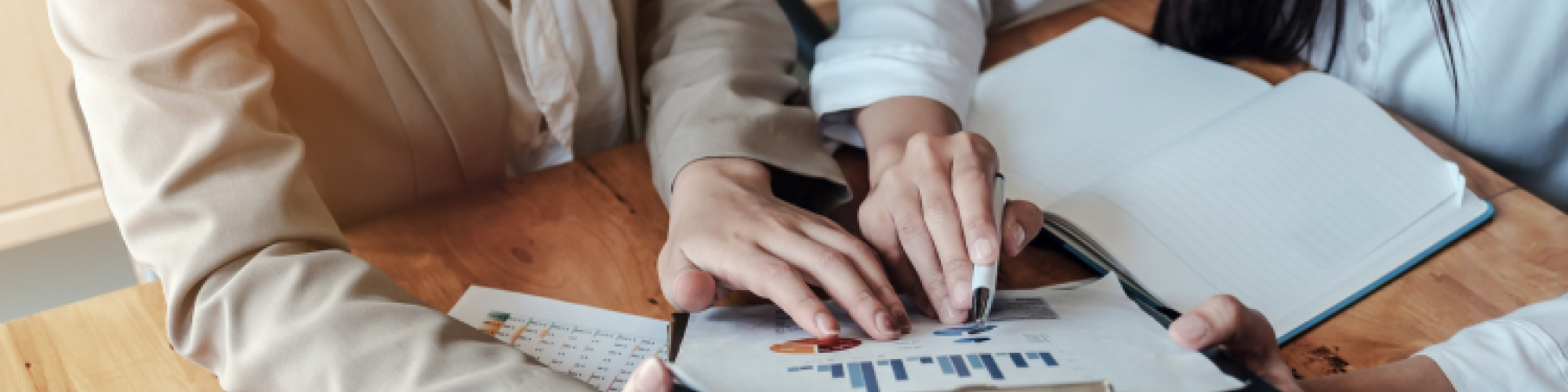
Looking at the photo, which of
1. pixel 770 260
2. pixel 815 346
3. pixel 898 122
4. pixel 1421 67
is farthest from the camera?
pixel 1421 67

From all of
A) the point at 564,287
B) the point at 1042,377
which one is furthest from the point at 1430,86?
the point at 564,287

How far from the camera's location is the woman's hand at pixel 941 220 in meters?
0.70

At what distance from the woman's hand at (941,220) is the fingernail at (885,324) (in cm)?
6

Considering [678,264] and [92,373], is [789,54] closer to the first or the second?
[678,264]

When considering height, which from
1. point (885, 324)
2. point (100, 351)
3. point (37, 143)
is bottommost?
point (37, 143)

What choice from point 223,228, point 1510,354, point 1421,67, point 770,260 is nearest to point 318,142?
point 223,228

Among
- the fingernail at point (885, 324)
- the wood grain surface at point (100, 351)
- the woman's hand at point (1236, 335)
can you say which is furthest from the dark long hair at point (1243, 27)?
the wood grain surface at point (100, 351)

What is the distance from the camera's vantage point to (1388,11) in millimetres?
1082

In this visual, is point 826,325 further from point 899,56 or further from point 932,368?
point 899,56

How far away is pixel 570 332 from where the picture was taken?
0.75 meters

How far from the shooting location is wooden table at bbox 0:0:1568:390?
72 cm

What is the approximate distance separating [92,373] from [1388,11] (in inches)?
50.9

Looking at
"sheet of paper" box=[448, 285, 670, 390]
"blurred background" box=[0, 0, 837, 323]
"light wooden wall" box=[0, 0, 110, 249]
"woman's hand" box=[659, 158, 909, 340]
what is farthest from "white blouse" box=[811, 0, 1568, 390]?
"light wooden wall" box=[0, 0, 110, 249]

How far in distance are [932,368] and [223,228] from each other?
0.50m
